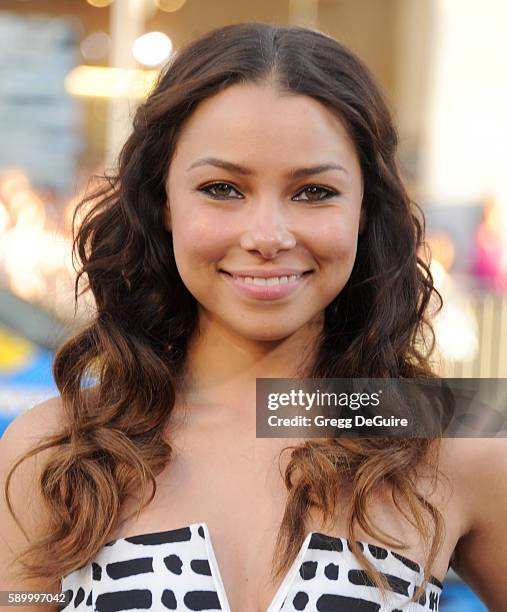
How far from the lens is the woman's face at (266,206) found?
1268mm

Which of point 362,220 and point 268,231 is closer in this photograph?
point 268,231

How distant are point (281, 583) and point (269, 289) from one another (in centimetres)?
36

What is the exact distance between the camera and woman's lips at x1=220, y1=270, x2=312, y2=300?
128 cm

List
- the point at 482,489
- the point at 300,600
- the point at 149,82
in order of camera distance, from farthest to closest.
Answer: the point at 149,82 < the point at 482,489 < the point at 300,600

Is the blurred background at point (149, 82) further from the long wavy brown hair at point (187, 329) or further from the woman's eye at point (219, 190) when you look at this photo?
the woman's eye at point (219, 190)

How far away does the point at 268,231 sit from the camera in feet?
4.13

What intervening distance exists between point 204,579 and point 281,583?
93mm

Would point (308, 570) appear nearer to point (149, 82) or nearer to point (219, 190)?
point (219, 190)

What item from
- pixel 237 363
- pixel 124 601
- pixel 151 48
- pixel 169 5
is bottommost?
pixel 124 601

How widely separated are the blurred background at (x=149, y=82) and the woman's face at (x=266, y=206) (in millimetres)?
1235

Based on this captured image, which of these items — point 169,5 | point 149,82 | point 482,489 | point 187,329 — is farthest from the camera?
point 169,5

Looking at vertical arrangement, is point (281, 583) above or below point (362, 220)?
below

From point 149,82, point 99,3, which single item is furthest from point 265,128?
point 99,3

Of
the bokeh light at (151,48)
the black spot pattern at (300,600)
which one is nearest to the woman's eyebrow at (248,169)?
the black spot pattern at (300,600)
